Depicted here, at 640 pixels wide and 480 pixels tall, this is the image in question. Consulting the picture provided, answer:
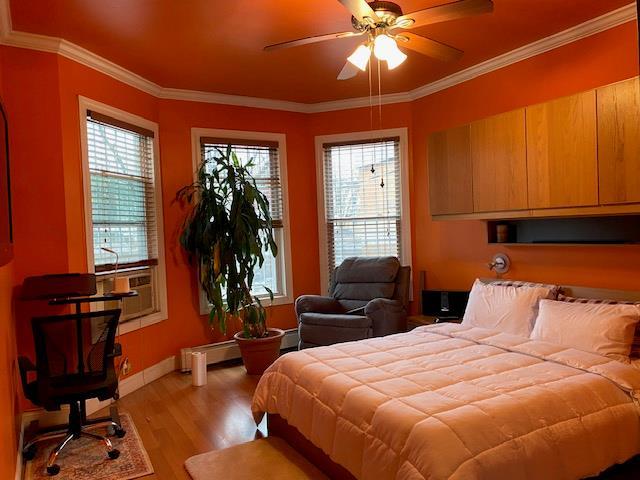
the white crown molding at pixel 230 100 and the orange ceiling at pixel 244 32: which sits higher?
the orange ceiling at pixel 244 32

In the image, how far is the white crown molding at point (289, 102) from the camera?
3.27 meters

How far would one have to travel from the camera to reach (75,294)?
3166 mm

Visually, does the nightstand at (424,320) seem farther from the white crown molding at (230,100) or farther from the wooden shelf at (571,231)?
the white crown molding at (230,100)

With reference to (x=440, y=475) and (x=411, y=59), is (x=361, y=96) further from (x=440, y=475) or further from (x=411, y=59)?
(x=440, y=475)

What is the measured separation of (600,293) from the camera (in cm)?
334

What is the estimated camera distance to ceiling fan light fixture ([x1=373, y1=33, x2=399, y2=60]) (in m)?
2.57

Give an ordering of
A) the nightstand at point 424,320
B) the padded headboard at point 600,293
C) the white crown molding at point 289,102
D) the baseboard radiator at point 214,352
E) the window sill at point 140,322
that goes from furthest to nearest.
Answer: the baseboard radiator at point 214,352, the nightstand at point 424,320, the window sill at point 140,322, the white crown molding at point 289,102, the padded headboard at point 600,293

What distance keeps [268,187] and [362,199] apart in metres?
1.05

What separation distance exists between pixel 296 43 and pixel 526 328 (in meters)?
2.40

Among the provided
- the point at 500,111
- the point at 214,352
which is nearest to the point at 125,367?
the point at 214,352

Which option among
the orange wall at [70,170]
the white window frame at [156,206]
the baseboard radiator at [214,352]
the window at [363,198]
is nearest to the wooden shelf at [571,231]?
the window at [363,198]

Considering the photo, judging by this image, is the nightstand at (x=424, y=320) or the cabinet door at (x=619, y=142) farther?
the nightstand at (x=424, y=320)

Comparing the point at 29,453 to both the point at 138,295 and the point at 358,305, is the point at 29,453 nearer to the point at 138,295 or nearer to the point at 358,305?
the point at 138,295

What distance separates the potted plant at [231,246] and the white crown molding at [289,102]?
704 mm
